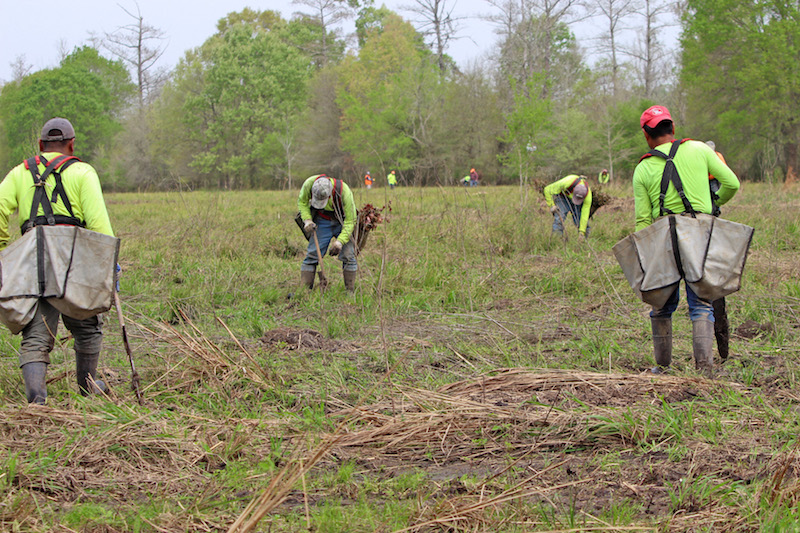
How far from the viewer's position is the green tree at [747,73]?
2695 centimetres

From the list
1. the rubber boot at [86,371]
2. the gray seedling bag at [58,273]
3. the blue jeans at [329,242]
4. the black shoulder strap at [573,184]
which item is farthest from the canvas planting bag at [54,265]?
the black shoulder strap at [573,184]

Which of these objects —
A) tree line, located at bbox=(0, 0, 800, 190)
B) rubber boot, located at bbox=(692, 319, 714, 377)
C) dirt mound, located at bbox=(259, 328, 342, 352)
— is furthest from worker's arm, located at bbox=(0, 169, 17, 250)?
tree line, located at bbox=(0, 0, 800, 190)

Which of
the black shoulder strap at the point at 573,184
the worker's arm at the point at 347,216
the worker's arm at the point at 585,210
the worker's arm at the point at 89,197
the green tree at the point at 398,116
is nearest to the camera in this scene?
the worker's arm at the point at 89,197

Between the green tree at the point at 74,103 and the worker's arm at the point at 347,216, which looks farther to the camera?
the green tree at the point at 74,103

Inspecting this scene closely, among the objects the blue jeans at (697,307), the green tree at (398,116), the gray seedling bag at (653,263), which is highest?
the green tree at (398,116)

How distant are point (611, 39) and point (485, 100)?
10695mm

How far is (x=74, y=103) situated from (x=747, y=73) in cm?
3861

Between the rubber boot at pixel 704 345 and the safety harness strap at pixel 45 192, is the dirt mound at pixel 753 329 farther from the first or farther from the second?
the safety harness strap at pixel 45 192

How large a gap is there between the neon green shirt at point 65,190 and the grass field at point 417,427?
0.86 meters

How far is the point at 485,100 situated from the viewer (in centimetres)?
3803

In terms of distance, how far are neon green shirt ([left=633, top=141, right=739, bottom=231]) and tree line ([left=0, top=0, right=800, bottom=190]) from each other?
2340 cm

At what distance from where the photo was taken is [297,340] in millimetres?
5000

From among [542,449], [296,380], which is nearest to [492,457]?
[542,449]

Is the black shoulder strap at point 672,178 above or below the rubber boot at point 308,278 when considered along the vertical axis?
above
